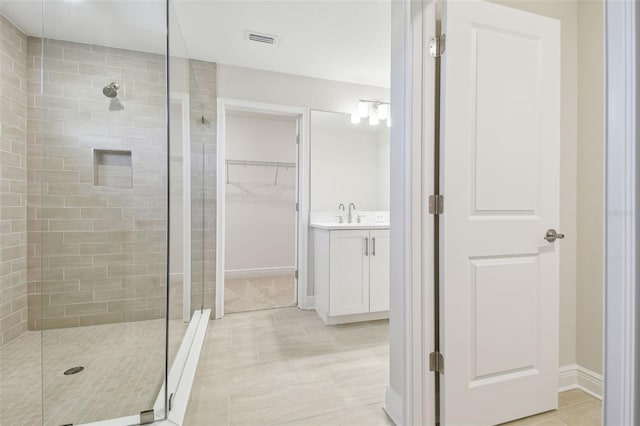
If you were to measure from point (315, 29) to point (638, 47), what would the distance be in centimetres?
209

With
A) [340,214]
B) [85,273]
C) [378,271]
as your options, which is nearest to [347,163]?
[340,214]

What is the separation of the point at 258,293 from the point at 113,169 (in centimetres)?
207

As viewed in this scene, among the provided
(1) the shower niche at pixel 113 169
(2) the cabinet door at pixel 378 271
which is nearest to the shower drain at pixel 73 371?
(1) the shower niche at pixel 113 169

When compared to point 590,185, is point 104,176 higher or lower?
higher

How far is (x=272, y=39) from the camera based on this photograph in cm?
233

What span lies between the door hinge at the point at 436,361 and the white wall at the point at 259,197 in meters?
3.28

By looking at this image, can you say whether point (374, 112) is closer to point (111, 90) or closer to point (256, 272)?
point (111, 90)

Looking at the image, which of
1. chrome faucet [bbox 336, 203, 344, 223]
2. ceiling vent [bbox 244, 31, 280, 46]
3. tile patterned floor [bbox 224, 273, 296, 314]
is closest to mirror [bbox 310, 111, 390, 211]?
chrome faucet [bbox 336, 203, 344, 223]

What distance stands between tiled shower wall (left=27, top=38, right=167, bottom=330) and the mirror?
1.55 meters

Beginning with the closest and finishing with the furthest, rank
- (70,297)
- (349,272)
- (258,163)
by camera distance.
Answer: (70,297) < (349,272) < (258,163)

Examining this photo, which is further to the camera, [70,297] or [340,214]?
[340,214]

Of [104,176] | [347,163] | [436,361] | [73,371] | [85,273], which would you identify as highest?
[347,163]

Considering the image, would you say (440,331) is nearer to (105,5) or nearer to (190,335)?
(190,335)

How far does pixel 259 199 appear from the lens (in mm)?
4289
